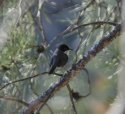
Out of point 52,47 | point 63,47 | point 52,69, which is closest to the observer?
point 52,69

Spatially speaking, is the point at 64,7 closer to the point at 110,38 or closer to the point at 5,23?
the point at 5,23

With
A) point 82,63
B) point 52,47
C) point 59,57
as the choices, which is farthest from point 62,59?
point 82,63

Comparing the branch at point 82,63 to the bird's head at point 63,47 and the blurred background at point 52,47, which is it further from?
the bird's head at point 63,47

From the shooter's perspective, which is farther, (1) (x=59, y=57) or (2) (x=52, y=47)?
(2) (x=52, y=47)

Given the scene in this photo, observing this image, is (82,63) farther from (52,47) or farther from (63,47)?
(52,47)

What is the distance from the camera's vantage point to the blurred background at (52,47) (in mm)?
1935

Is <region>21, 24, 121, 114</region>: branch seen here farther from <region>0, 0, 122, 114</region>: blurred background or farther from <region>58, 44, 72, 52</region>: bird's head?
<region>58, 44, 72, 52</region>: bird's head

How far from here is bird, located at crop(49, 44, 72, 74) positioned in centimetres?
206

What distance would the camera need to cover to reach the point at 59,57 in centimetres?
208

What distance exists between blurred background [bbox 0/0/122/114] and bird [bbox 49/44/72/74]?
0.04 m

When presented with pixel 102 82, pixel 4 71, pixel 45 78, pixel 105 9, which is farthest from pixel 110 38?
pixel 4 71

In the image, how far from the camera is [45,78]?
7.02 ft

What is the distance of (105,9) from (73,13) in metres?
0.21

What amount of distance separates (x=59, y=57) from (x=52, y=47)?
8.2 inches
